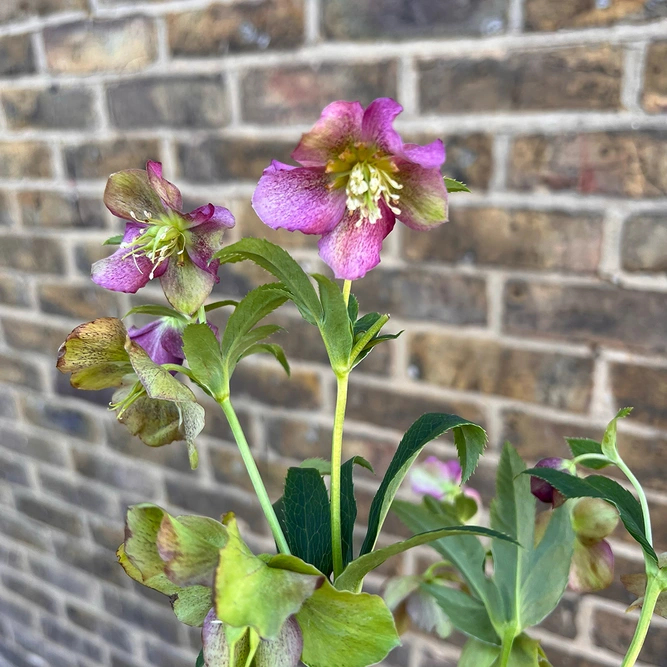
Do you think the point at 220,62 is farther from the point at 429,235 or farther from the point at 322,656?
the point at 322,656

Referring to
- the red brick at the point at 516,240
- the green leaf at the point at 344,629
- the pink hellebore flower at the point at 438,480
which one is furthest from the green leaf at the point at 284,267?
the red brick at the point at 516,240

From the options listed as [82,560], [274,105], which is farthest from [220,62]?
[82,560]

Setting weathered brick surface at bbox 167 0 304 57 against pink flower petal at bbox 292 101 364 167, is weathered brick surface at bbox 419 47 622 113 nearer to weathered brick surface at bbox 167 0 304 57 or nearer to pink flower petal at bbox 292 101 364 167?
weathered brick surface at bbox 167 0 304 57

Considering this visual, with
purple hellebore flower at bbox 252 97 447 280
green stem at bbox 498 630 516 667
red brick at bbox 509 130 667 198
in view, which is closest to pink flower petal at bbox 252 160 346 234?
purple hellebore flower at bbox 252 97 447 280

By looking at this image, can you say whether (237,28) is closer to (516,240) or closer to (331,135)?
(516,240)

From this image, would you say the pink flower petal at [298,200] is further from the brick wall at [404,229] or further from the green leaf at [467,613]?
the brick wall at [404,229]

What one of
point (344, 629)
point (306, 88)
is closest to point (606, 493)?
point (344, 629)
